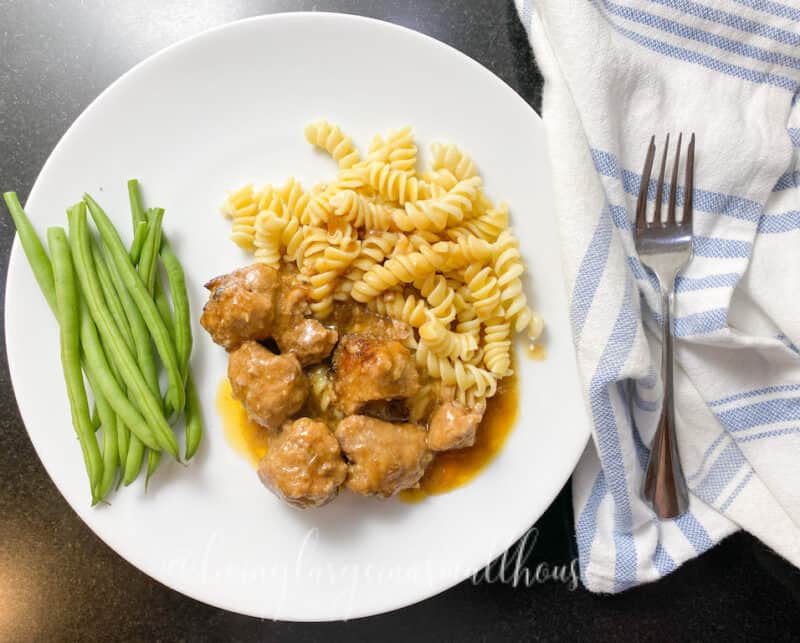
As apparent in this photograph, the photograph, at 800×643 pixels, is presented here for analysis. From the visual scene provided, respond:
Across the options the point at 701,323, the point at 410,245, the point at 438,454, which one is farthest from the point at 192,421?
the point at 701,323

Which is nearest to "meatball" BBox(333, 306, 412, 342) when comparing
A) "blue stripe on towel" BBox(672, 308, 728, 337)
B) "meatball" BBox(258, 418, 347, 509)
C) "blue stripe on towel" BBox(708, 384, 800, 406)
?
"meatball" BBox(258, 418, 347, 509)

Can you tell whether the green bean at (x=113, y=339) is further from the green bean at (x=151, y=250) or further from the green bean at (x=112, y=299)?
the green bean at (x=151, y=250)

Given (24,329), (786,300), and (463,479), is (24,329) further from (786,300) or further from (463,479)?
(786,300)

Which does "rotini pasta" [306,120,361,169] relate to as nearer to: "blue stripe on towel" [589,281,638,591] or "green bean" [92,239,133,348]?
"green bean" [92,239,133,348]

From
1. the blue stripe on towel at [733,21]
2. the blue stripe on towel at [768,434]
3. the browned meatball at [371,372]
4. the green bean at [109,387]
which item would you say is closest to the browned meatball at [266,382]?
the browned meatball at [371,372]

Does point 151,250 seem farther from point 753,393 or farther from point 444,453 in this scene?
point 753,393

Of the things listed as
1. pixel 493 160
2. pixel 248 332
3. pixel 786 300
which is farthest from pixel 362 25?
pixel 786 300
